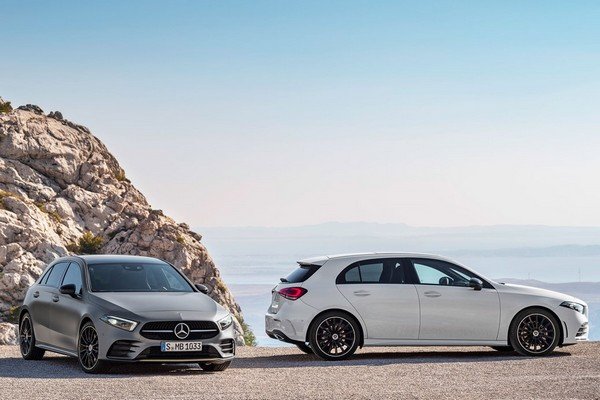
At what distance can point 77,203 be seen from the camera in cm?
4409

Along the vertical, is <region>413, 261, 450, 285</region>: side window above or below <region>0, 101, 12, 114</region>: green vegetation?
below

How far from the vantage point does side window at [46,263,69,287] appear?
1786cm

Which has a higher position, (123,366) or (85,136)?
(85,136)

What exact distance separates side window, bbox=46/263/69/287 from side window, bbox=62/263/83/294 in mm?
204

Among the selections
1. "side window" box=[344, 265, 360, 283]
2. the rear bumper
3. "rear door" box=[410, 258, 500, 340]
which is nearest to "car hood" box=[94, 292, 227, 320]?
the rear bumper

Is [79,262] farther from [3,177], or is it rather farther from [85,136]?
[85,136]

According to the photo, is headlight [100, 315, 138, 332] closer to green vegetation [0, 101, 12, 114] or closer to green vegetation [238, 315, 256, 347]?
green vegetation [238, 315, 256, 347]

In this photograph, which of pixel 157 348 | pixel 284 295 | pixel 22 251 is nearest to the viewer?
pixel 157 348

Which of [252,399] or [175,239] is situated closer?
[252,399]

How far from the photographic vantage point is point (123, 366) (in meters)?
17.1

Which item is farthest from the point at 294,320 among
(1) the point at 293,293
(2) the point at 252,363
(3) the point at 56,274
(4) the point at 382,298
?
(3) the point at 56,274

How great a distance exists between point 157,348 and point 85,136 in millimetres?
33973

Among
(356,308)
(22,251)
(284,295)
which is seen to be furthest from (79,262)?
(22,251)

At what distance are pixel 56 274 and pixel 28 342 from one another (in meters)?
1.24
